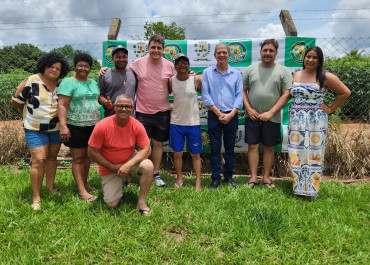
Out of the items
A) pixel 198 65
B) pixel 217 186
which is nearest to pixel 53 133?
pixel 217 186

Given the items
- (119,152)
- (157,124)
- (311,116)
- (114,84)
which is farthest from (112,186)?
(311,116)

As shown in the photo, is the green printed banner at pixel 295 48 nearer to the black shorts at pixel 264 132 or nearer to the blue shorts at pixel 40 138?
the black shorts at pixel 264 132

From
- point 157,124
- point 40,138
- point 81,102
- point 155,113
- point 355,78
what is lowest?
point 40,138

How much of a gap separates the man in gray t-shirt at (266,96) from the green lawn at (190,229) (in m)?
0.91

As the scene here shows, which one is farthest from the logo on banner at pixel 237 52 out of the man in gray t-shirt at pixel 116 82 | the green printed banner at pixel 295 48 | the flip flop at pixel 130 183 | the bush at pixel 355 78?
the bush at pixel 355 78

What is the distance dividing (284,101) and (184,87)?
1522 mm

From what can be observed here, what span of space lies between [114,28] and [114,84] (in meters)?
2.18

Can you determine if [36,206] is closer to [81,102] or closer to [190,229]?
[81,102]

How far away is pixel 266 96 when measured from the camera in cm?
371

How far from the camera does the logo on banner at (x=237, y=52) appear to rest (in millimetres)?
4832

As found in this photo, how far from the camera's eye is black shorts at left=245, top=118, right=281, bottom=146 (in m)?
3.79

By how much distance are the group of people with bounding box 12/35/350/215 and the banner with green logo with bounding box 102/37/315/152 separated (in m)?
1.05

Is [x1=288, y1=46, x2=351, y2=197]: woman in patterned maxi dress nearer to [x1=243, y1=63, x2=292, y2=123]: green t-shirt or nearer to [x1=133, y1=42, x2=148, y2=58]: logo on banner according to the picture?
[x1=243, y1=63, x2=292, y2=123]: green t-shirt

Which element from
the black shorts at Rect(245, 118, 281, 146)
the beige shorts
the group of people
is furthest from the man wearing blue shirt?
the beige shorts
